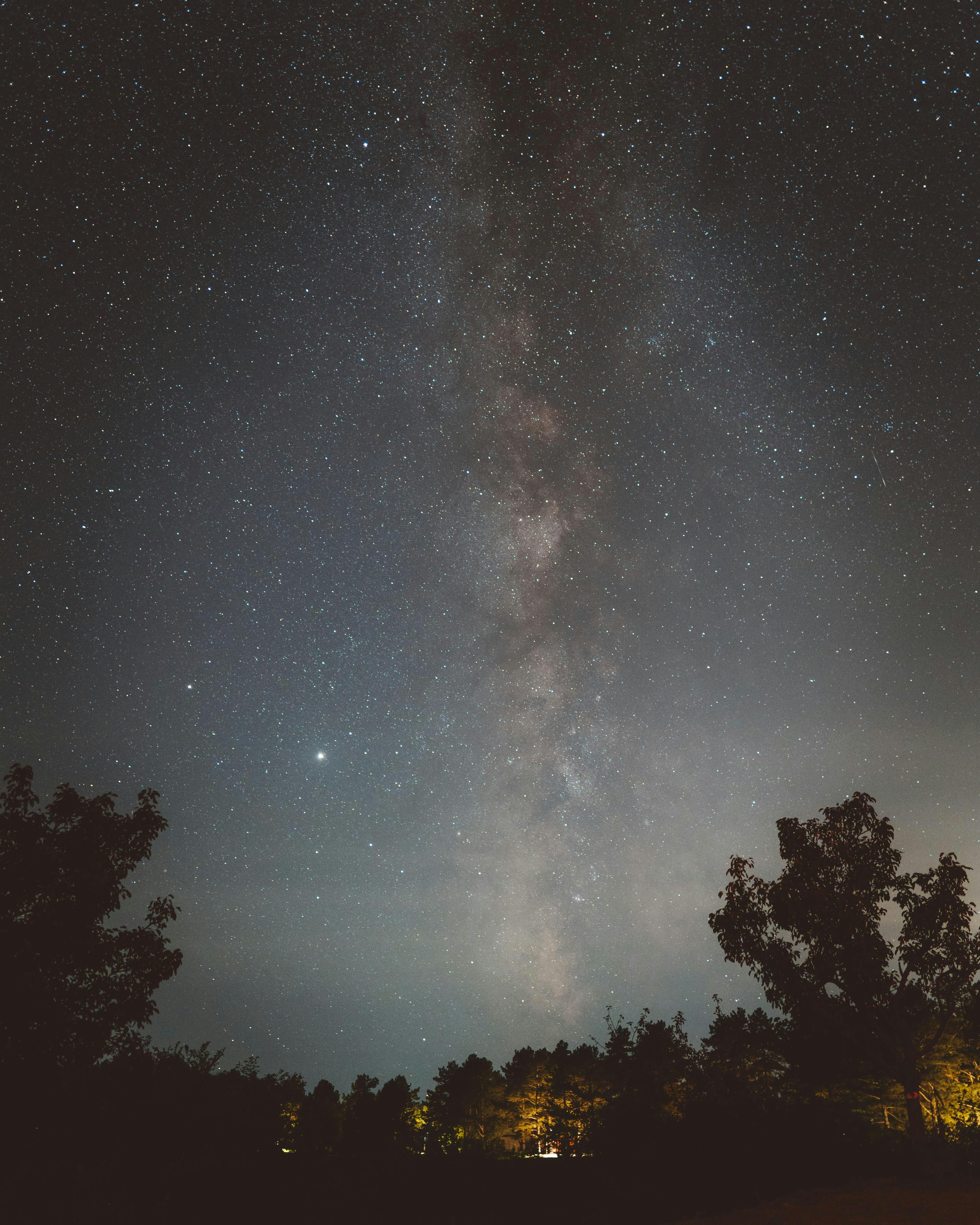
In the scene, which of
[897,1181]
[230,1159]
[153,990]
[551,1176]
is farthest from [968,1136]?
[153,990]

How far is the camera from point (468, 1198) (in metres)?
23.3

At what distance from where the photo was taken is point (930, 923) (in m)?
21.8

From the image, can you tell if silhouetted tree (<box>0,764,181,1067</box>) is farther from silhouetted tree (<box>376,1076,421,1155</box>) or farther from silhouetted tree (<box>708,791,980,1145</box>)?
silhouetted tree (<box>376,1076,421,1155</box>)

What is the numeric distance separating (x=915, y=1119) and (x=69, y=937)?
74.6 ft

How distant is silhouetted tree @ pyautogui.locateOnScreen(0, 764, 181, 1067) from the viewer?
11867 millimetres

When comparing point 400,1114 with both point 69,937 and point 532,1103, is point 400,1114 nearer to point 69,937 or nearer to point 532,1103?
point 532,1103

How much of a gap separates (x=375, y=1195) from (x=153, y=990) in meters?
12.3

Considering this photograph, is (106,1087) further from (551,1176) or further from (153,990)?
(551,1176)

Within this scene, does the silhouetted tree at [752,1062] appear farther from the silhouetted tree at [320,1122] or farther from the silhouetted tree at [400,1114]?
the silhouetted tree at [400,1114]

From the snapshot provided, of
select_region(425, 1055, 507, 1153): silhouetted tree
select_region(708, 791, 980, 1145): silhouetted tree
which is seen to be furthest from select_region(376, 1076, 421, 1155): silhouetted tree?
select_region(708, 791, 980, 1145): silhouetted tree

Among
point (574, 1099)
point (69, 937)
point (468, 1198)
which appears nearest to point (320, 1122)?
point (574, 1099)

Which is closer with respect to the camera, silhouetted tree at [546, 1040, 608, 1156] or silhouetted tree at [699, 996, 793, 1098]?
silhouetted tree at [699, 996, 793, 1098]

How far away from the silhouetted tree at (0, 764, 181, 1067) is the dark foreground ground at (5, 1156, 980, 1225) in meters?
2.63

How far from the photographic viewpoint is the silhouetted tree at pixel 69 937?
1187cm
